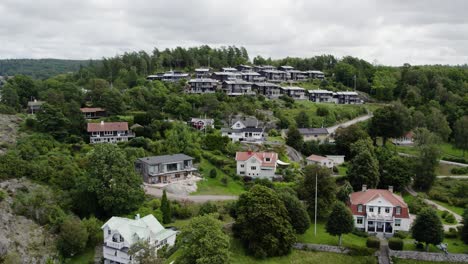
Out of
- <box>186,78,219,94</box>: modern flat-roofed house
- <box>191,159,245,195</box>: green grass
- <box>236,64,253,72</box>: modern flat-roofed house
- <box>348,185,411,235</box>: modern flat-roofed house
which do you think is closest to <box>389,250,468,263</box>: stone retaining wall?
<box>348,185,411,235</box>: modern flat-roofed house

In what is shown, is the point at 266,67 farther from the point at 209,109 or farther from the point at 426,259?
the point at 426,259

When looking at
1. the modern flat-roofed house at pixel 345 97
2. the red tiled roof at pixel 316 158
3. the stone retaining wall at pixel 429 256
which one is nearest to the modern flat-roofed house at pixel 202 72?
the modern flat-roofed house at pixel 345 97

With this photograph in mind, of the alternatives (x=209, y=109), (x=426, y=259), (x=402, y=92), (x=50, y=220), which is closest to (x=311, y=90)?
(x=402, y=92)

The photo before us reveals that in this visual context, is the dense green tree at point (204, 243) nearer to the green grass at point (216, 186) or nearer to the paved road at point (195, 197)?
the paved road at point (195, 197)

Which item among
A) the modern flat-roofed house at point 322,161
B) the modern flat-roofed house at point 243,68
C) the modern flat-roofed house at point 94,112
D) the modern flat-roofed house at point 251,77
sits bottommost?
the modern flat-roofed house at point 322,161

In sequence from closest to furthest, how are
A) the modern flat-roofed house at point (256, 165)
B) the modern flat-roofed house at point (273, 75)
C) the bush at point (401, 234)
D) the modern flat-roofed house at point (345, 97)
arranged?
the bush at point (401, 234) < the modern flat-roofed house at point (256, 165) < the modern flat-roofed house at point (345, 97) < the modern flat-roofed house at point (273, 75)

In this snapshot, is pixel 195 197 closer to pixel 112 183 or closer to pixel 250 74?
pixel 112 183

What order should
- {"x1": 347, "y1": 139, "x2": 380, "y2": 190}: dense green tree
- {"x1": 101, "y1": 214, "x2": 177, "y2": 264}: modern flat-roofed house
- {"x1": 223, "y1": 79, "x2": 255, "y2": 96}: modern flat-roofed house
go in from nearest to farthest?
{"x1": 101, "y1": 214, "x2": 177, "y2": 264}: modern flat-roofed house
{"x1": 347, "y1": 139, "x2": 380, "y2": 190}: dense green tree
{"x1": 223, "y1": 79, "x2": 255, "y2": 96}: modern flat-roofed house

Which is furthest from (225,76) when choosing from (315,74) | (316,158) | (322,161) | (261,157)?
(261,157)

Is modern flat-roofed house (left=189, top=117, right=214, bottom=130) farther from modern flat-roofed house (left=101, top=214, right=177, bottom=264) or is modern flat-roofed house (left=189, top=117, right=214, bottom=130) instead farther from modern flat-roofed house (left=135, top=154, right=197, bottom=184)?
modern flat-roofed house (left=101, top=214, right=177, bottom=264)
